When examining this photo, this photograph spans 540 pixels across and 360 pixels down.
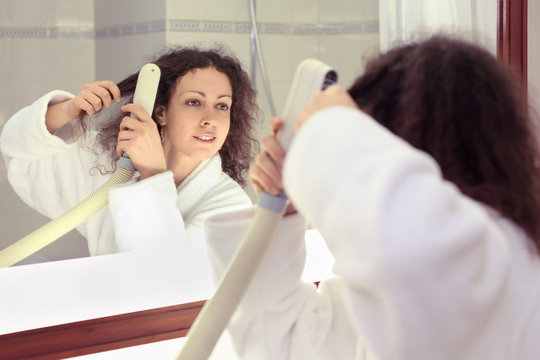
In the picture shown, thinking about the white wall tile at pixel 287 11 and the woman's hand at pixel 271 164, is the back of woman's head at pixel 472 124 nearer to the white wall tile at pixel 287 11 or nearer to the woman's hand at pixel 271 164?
the woman's hand at pixel 271 164

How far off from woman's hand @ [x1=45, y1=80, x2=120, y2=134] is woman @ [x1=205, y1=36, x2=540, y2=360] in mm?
339

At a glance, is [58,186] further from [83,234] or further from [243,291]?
[243,291]

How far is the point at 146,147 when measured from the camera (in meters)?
1.04

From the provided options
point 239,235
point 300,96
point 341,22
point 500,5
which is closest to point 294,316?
point 239,235

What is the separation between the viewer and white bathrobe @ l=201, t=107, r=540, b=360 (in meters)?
0.47

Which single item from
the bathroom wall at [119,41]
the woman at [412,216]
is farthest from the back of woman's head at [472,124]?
the bathroom wall at [119,41]

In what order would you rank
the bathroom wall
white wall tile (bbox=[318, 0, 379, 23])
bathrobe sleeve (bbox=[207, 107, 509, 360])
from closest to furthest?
bathrobe sleeve (bbox=[207, 107, 509, 360]), the bathroom wall, white wall tile (bbox=[318, 0, 379, 23])

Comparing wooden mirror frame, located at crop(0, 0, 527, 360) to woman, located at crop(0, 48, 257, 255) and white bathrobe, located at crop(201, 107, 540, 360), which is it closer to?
woman, located at crop(0, 48, 257, 255)

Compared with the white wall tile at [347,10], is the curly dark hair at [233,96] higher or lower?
lower

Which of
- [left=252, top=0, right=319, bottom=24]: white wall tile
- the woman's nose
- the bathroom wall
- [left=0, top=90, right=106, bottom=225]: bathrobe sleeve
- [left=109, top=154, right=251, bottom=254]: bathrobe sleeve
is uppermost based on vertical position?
[left=252, top=0, right=319, bottom=24]: white wall tile

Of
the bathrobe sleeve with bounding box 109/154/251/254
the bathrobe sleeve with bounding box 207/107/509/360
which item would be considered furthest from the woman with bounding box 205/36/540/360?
the bathrobe sleeve with bounding box 109/154/251/254

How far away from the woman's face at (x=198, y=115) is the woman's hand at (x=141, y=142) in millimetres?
20

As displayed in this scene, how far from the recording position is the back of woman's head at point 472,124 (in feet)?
1.98

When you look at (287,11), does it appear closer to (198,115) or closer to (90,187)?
(198,115)
